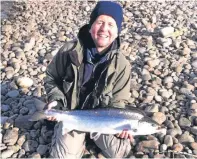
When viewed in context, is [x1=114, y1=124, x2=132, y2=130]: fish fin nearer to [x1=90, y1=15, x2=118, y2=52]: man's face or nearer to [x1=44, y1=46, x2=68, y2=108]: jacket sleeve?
[x1=44, y1=46, x2=68, y2=108]: jacket sleeve

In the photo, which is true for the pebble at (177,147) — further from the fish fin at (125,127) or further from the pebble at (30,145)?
the pebble at (30,145)

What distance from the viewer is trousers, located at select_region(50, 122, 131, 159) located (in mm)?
3775

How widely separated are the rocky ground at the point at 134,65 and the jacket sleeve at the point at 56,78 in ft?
1.68

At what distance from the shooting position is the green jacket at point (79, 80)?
377 centimetres

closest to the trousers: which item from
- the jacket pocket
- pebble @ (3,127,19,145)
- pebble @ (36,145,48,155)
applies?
pebble @ (36,145,48,155)

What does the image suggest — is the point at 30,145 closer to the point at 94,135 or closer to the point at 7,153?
the point at 7,153

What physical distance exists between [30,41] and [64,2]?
6.43 feet

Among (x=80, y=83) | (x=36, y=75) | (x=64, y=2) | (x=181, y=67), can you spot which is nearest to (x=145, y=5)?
(x=64, y=2)

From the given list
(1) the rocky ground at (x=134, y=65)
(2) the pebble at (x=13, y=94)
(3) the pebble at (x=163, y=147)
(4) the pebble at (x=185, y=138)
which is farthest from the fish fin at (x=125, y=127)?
(2) the pebble at (x=13, y=94)

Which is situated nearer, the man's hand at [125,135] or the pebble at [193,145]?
the man's hand at [125,135]

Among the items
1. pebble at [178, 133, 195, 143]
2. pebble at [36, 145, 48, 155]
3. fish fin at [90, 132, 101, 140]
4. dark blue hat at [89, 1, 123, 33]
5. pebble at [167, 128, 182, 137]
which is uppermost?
dark blue hat at [89, 1, 123, 33]

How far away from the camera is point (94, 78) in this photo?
3.87 m

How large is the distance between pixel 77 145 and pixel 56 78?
2.35 feet

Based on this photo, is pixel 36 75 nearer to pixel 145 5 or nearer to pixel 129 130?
pixel 129 130
